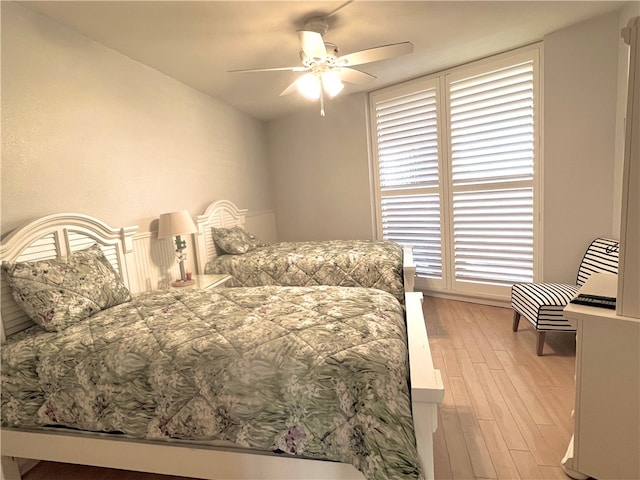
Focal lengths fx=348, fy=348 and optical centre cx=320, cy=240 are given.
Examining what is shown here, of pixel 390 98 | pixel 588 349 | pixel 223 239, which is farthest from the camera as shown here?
pixel 390 98

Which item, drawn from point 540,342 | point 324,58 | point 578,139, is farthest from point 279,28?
point 540,342

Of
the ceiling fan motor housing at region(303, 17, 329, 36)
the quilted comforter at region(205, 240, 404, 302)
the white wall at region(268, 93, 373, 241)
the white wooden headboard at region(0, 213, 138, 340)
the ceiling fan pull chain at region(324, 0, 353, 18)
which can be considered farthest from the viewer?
the white wall at region(268, 93, 373, 241)

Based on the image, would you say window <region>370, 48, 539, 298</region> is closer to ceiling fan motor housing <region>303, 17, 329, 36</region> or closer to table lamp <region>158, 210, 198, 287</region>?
ceiling fan motor housing <region>303, 17, 329, 36</region>

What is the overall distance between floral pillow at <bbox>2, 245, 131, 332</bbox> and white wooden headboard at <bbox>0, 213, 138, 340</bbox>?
11 centimetres

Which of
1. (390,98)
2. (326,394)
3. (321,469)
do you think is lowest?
(321,469)

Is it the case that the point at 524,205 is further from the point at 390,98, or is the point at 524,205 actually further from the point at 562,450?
the point at 562,450

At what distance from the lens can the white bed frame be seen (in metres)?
1.18

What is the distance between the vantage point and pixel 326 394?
1250mm

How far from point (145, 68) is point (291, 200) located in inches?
96.6

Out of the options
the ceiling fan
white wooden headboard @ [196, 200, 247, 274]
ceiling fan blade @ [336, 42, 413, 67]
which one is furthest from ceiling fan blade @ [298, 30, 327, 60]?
white wooden headboard @ [196, 200, 247, 274]

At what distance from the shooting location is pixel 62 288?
1797mm

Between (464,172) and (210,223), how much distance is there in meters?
2.64

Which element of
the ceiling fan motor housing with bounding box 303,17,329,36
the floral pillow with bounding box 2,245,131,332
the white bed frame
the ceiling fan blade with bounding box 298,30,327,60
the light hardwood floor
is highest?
the ceiling fan motor housing with bounding box 303,17,329,36

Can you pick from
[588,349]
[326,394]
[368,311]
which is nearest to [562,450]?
[588,349]
